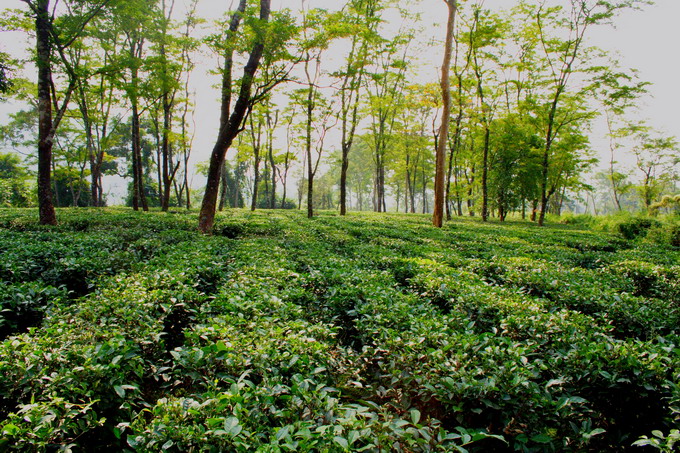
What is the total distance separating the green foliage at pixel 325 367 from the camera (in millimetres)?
1740

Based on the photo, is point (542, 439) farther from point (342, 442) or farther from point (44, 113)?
point (44, 113)

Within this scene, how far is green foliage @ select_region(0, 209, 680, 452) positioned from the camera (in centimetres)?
174

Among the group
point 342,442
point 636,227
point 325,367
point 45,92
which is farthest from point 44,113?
point 636,227

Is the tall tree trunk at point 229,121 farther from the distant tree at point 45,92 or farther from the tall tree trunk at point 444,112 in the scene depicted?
the tall tree trunk at point 444,112

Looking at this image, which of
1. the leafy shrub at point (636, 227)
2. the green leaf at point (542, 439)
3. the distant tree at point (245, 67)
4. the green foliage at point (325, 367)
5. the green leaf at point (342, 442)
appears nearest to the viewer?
the green leaf at point (342, 442)

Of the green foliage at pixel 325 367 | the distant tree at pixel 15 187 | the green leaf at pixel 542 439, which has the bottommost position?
the green leaf at pixel 542 439

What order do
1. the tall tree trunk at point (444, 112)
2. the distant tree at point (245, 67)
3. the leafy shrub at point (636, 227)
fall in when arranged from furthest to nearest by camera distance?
the leafy shrub at point (636, 227) → the tall tree trunk at point (444, 112) → the distant tree at point (245, 67)

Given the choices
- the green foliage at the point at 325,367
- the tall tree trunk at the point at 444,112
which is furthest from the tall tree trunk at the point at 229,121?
the tall tree trunk at the point at 444,112

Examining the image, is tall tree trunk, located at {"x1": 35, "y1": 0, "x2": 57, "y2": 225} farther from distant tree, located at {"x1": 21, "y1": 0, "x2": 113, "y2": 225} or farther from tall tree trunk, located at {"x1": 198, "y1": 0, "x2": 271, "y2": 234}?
tall tree trunk, located at {"x1": 198, "y1": 0, "x2": 271, "y2": 234}

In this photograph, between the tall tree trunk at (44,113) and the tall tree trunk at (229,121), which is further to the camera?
the tall tree trunk at (229,121)

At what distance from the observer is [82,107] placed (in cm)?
1986

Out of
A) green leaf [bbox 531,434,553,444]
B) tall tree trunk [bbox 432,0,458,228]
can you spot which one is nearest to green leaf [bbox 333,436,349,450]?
green leaf [bbox 531,434,553,444]

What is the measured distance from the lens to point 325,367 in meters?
2.38

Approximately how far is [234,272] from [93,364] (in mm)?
2682
